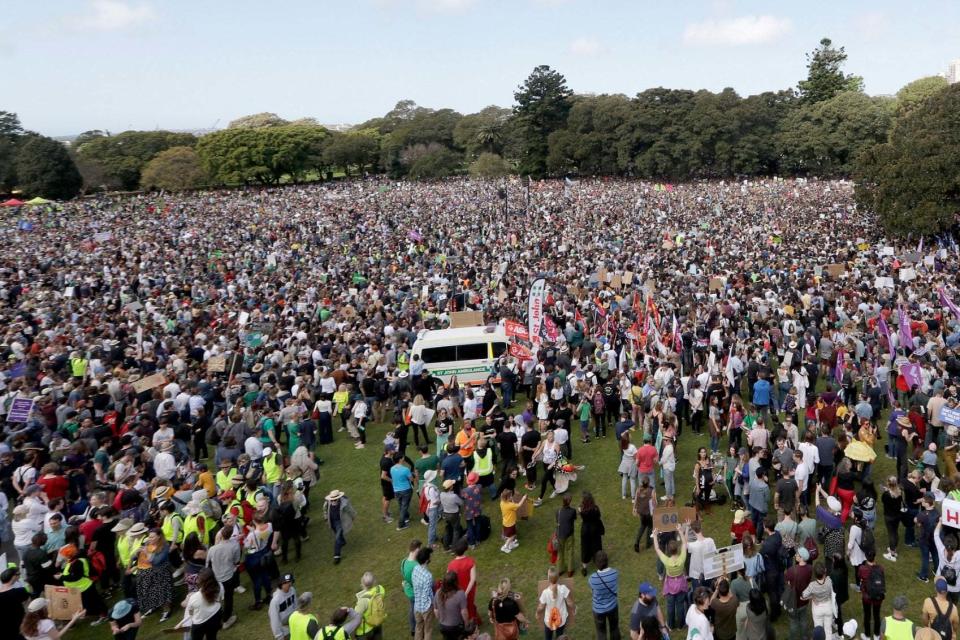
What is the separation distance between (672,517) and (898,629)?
244cm

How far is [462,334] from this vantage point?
15.2 m

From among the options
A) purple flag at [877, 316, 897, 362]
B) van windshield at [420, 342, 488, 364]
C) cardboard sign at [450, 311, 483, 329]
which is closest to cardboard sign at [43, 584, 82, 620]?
van windshield at [420, 342, 488, 364]

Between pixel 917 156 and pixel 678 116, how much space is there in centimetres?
3671

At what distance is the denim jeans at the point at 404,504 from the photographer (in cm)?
988

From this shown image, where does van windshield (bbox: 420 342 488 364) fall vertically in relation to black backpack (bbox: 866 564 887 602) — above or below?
above

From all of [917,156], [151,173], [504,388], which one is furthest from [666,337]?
[151,173]

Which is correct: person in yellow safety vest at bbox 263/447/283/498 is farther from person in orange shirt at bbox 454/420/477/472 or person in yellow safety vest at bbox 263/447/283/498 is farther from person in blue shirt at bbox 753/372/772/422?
person in blue shirt at bbox 753/372/772/422

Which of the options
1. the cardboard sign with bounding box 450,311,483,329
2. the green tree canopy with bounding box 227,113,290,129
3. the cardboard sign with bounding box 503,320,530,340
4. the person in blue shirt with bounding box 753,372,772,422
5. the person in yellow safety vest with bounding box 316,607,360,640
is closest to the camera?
the person in yellow safety vest with bounding box 316,607,360,640

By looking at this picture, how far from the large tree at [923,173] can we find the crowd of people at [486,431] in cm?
153

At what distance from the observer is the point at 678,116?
6209 centimetres

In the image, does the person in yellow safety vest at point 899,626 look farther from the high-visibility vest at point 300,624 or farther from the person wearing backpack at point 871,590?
the high-visibility vest at point 300,624

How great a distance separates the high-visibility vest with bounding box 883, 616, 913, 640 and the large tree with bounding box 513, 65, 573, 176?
2657 inches

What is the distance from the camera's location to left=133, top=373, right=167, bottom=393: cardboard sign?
44.6 feet

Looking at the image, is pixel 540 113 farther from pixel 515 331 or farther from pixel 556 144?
pixel 515 331
